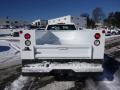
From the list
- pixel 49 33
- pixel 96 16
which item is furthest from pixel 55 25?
pixel 96 16

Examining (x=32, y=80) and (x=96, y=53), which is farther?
(x=32, y=80)

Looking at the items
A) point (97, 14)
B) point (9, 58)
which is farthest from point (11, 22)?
point (9, 58)

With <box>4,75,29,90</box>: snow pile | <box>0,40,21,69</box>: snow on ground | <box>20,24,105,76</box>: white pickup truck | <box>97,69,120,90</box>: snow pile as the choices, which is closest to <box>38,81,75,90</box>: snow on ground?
<box>20,24,105,76</box>: white pickup truck

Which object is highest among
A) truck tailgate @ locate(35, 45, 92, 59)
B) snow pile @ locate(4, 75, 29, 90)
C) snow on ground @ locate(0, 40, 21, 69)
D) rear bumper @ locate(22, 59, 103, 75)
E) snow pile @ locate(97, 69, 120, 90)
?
truck tailgate @ locate(35, 45, 92, 59)

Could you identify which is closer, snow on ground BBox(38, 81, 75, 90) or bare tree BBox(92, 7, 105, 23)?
snow on ground BBox(38, 81, 75, 90)

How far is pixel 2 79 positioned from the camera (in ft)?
21.9

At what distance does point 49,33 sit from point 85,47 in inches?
65.0

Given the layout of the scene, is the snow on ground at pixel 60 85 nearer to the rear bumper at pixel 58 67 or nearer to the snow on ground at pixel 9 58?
the rear bumper at pixel 58 67

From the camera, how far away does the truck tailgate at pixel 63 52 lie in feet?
18.8

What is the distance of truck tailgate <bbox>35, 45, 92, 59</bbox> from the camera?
573 cm

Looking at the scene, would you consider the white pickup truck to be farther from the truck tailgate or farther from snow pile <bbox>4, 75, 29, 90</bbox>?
snow pile <bbox>4, 75, 29, 90</bbox>

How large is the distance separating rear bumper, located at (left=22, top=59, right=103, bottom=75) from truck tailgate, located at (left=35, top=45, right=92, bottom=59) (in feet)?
0.57

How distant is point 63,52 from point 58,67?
463mm

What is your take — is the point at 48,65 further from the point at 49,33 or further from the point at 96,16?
the point at 96,16
